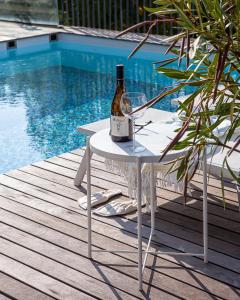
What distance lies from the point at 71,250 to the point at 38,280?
34cm

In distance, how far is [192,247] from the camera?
11.8ft

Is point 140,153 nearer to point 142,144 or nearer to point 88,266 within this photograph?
point 142,144

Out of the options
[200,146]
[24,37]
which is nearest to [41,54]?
[24,37]

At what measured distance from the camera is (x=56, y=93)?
833 cm

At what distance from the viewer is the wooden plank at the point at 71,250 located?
322 cm

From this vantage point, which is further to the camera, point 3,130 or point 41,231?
point 3,130

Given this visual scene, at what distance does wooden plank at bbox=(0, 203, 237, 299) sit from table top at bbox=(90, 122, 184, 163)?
0.57 m

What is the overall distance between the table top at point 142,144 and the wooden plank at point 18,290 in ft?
2.27

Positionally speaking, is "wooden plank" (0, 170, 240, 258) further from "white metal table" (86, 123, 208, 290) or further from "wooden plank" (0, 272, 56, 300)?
"wooden plank" (0, 272, 56, 300)

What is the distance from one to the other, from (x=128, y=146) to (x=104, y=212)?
87 cm

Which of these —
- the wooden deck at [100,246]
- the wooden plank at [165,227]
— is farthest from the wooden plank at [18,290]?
the wooden plank at [165,227]

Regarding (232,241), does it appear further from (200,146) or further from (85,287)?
(200,146)

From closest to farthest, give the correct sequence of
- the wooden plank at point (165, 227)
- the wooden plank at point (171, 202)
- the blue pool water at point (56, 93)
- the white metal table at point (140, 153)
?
the white metal table at point (140, 153) → the wooden plank at point (165, 227) → the wooden plank at point (171, 202) → the blue pool water at point (56, 93)

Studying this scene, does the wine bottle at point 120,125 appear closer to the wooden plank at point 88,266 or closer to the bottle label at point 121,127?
the bottle label at point 121,127
